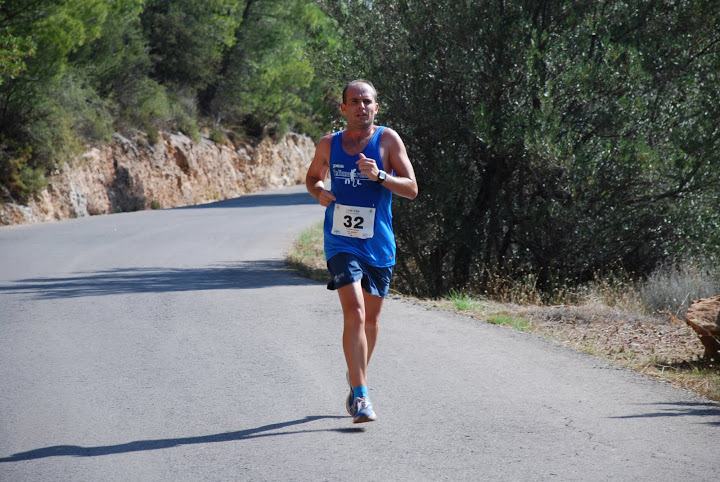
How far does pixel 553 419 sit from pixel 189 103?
34.9 meters

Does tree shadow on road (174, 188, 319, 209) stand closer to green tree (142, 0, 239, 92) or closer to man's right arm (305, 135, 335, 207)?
green tree (142, 0, 239, 92)

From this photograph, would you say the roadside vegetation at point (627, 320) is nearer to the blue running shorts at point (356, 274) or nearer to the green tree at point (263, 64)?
the blue running shorts at point (356, 274)

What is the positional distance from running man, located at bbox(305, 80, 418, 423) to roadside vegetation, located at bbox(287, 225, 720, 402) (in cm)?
248

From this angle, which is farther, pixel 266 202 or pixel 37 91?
pixel 266 202

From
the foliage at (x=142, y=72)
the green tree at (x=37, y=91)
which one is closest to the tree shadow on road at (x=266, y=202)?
Result: the foliage at (x=142, y=72)

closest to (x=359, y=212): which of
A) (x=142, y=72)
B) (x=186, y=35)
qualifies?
(x=142, y=72)

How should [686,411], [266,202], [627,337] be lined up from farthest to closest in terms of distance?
[266,202]
[627,337]
[686,411]

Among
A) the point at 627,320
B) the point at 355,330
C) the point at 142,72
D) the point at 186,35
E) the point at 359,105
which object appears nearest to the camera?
the point at 355,330

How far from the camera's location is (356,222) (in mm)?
5105

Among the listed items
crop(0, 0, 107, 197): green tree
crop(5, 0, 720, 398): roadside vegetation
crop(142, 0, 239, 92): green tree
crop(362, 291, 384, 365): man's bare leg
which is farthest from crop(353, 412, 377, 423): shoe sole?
crop(142, 0, 239, 92): green tree

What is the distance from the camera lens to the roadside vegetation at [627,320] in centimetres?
677

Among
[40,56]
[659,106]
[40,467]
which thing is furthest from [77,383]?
[40,56]

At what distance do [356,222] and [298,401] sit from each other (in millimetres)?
1329

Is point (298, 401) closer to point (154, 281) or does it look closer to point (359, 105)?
point (359, 105)
